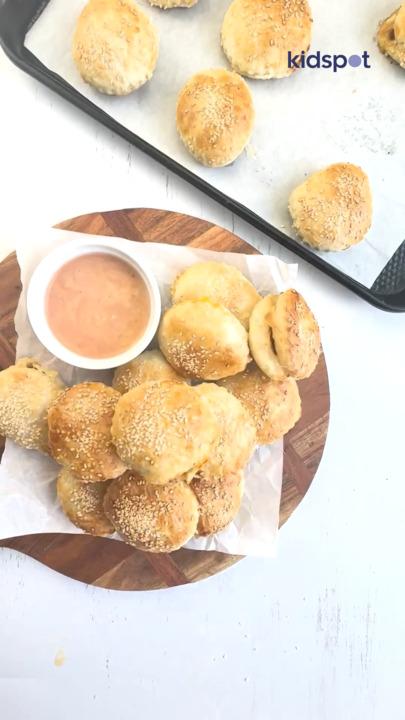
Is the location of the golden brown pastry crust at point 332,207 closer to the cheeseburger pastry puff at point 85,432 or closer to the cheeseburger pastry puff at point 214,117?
the cheeseburger pastry puff at point 214,117

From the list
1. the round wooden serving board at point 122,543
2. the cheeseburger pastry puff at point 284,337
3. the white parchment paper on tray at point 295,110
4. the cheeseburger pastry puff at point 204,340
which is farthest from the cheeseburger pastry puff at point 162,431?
the white parchment paper on tray at point 295,110

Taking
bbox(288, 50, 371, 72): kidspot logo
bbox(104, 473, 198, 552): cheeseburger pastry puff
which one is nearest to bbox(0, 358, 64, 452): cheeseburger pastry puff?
bbox(104, 473, 198, 552): cheeseburger pastry puff

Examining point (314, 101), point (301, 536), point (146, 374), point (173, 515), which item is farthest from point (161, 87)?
point (301, 536)

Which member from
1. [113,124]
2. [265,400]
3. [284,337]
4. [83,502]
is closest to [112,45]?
[113,124]

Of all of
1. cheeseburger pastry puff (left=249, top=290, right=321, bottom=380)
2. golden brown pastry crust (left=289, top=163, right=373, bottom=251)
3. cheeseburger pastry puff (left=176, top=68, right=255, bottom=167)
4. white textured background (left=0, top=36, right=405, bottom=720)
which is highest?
cheeseburger pastry puff (left=176, top=68, right=255, bottom=167)

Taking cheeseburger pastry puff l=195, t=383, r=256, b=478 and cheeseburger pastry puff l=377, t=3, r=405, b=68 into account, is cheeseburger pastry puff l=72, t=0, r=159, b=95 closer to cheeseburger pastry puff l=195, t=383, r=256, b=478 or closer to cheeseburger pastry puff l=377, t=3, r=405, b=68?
cheeseburger pastry puff l=377, t=3, r=405, b=68
